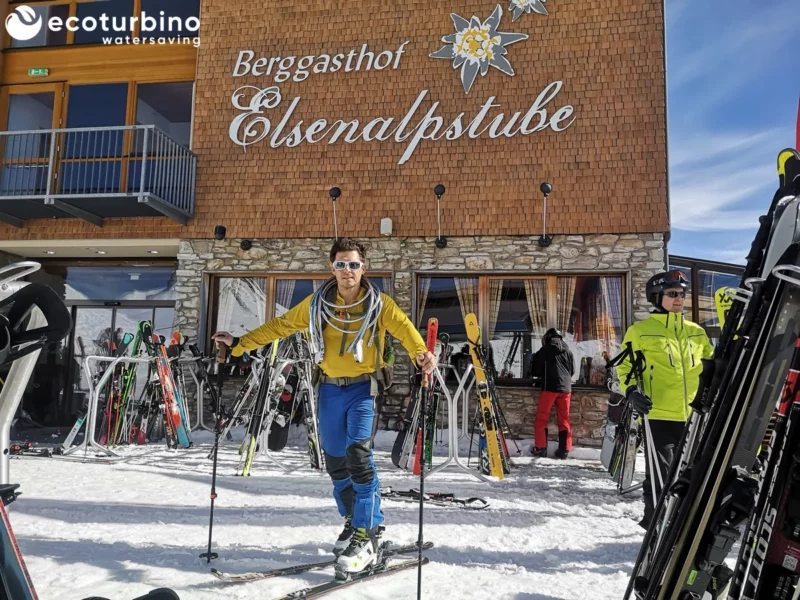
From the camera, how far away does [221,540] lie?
356 centimetres

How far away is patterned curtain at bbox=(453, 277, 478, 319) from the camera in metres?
8.52

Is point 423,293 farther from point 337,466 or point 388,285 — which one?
point 337,466

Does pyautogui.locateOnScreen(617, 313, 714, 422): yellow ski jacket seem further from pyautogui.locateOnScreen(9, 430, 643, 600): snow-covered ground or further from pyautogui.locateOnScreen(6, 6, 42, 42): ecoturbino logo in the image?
pyautogui.locateOnScreen(6, 6, 42, 42): ecoturbino logo

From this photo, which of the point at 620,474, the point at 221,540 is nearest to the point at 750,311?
the point at 221,540

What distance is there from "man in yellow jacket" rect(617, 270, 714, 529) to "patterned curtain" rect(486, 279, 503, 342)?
4.85m

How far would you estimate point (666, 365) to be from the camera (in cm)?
345

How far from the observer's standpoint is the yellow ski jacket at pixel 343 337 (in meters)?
3.11

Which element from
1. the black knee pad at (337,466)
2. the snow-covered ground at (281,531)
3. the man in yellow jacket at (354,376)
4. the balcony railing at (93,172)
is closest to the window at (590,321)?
the snow-covered ground at (281,531)

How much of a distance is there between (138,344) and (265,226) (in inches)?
105

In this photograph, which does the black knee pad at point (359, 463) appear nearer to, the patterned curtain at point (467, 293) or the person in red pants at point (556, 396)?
the person in red pants at point (556, 396)

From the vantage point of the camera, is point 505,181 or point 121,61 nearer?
point 505,181

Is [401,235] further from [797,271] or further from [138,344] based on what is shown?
[797,271]

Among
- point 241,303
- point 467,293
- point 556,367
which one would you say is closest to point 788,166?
point 556,367

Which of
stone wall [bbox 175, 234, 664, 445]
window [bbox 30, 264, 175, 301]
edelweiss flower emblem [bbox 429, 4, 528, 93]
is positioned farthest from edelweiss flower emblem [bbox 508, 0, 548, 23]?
window [bbox 30, 264, 175, 301]
